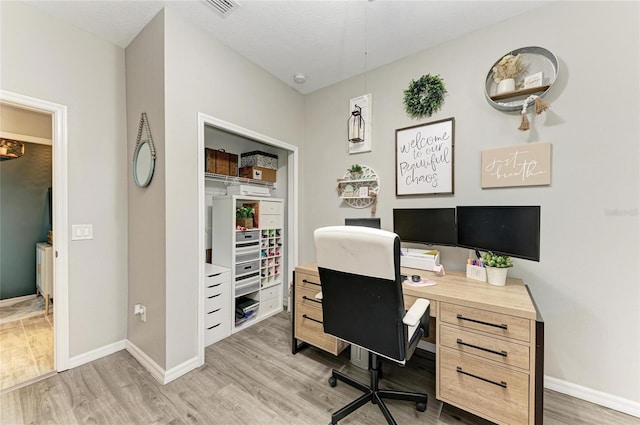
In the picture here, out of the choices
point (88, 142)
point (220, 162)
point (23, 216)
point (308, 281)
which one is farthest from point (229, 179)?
point (23, 216)

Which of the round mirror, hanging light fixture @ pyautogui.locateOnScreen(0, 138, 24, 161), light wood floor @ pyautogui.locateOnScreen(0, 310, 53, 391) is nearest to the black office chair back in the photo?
the round mirror

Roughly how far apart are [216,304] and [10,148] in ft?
10.7

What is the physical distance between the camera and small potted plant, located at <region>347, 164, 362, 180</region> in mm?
2744

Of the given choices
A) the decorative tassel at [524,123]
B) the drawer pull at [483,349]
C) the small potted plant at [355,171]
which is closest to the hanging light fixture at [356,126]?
the small potted plant at [355,171]

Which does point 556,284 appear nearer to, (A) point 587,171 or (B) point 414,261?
(A) point 587,171

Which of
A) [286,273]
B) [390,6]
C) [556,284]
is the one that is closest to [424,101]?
[390,6]

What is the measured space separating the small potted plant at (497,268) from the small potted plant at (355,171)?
1.44 metres

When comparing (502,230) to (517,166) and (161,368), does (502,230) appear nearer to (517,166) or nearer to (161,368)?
(517,166)

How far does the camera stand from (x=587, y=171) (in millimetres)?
1724

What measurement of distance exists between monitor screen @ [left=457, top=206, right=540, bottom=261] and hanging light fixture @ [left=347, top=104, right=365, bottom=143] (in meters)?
1.26

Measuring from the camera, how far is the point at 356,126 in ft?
8.92

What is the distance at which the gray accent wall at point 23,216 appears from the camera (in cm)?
341

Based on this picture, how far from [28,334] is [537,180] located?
4.78 meters

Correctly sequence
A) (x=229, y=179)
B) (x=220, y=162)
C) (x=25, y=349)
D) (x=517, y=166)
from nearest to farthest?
1. (x=517, y=166)
2. (x=25, y=349)
3. (x=220, y=162)
4. (x=229, y=179)
